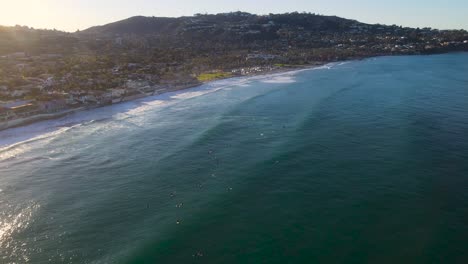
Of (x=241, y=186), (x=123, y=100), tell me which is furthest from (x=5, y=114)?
(x=241, y=186)

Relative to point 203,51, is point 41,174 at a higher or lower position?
lower

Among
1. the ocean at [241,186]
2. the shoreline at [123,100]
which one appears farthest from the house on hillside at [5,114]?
the ocean at [241,186]

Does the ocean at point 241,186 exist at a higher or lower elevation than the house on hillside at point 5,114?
lower

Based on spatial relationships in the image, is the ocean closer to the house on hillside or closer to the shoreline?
the shoreline

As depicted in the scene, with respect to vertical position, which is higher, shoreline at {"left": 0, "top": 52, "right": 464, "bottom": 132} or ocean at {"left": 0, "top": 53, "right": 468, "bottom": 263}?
shoreline at {"left": 0, "top": 52, "right": 464, "bottom": 132}

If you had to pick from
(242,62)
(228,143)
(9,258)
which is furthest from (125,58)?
(9,258)

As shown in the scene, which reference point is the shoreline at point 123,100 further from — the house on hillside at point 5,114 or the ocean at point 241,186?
the ocean at point 241,186

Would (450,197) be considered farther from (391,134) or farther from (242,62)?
(242,62)

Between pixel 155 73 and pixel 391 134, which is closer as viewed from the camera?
pixel 391 134

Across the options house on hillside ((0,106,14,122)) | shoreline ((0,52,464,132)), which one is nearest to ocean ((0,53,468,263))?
shoreline ((0,52,464,132))
